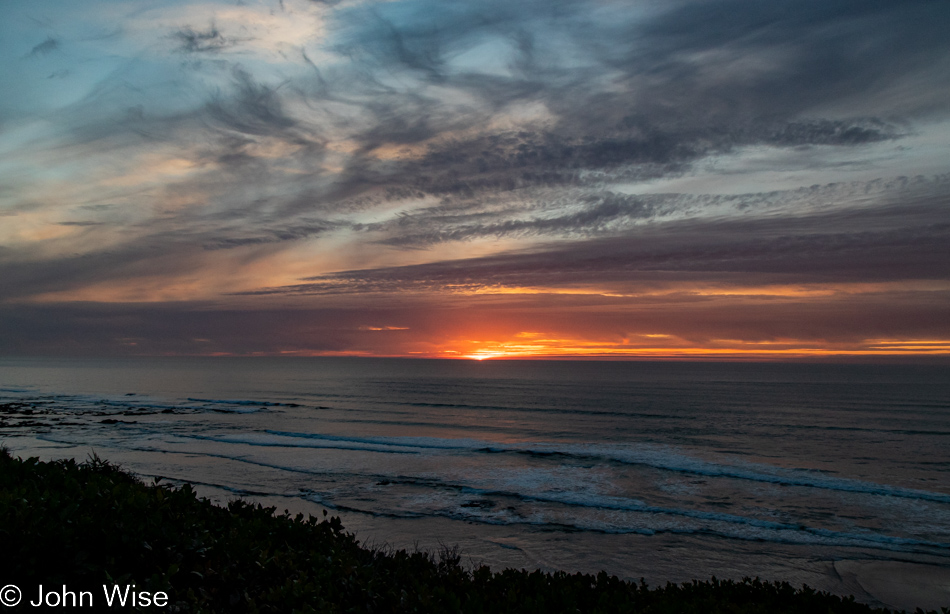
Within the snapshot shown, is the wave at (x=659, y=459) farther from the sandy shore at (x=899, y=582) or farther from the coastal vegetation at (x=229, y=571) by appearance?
the coastal vegetation at (x=229, y=571)

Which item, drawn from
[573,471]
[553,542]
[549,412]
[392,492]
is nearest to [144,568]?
[553,542]

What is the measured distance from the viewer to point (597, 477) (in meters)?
24.0

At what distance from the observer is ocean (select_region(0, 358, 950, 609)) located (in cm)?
1420

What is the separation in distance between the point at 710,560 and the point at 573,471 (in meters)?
11.6

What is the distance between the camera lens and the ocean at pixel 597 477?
14195 millimetres

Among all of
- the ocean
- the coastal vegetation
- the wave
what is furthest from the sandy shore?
the wave

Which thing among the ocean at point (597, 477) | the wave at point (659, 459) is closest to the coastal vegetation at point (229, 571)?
the ocean at point (597, 477)

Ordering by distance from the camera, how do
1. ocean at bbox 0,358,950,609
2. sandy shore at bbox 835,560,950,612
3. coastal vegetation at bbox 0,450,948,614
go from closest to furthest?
coastal vegetation at bbox 0,450,948,614, sandy shore at bbox 835,560,950,612, ocean at bbox 0,358,950,609

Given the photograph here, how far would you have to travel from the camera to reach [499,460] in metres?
28.4

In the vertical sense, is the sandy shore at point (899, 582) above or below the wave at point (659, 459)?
above

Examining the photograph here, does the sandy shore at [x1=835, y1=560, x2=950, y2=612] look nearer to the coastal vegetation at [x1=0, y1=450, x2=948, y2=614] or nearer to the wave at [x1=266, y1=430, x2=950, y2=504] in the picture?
the coastal vegetation at [x1=0, y1=450, x2=948, y2=614]

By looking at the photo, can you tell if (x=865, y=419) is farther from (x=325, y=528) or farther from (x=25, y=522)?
(x=25, y=522)

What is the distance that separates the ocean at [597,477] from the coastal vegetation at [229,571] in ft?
16.4

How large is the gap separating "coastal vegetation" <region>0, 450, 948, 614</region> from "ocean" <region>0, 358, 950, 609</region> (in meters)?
4.99
